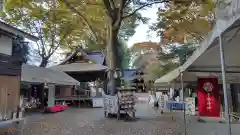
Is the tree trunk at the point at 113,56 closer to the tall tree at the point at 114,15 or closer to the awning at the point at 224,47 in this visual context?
→ the tall tree at the point at 114,15

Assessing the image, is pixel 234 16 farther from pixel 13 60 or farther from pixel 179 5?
pixel 179 5

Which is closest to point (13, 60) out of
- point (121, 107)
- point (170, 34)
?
point (121, 107)

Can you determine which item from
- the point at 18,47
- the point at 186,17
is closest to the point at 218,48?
the point at 186,17

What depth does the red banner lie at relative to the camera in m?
7.38

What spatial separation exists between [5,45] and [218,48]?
723 cm

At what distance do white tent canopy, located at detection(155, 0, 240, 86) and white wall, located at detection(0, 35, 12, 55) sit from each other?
6.39 m

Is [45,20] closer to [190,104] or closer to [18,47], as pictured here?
[18,47]

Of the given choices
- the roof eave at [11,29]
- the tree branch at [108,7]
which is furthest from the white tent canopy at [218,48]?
the tree branch at [108,7]

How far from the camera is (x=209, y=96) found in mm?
7449

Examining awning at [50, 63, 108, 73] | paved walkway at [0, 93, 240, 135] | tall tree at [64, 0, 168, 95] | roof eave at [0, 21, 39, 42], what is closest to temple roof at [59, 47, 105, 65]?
awning at [50, 63, 108, 73]

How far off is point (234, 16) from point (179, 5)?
9462 millimetres

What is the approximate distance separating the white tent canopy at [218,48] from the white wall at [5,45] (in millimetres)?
6385

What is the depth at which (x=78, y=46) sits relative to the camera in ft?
87.8

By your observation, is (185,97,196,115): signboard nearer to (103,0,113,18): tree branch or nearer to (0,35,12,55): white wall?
(103,0,113,18): tree branch
